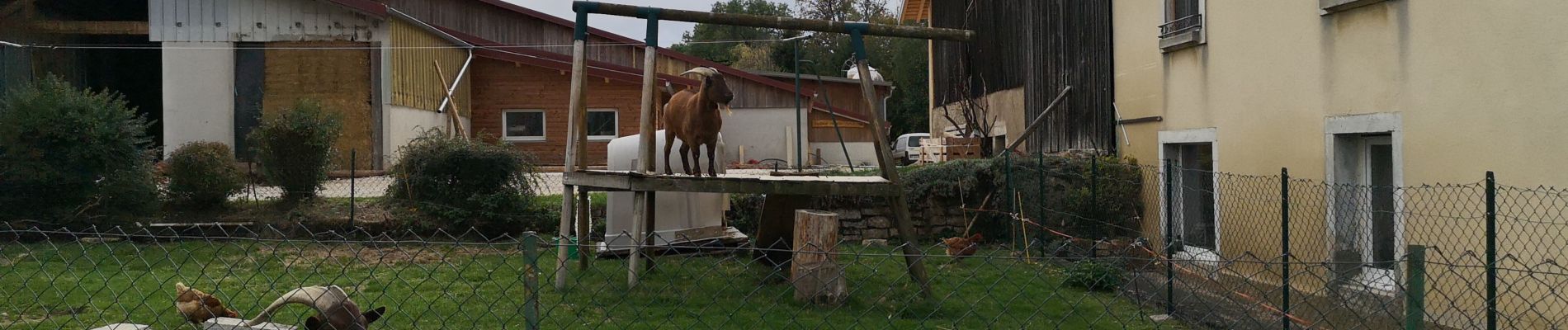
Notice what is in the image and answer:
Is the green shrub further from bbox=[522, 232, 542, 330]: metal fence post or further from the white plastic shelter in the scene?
bbox=[522, 232, 542, 330]: metal fence post

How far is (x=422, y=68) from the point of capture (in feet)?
75.4

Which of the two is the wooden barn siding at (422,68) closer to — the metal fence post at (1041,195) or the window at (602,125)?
the window at (602,125)

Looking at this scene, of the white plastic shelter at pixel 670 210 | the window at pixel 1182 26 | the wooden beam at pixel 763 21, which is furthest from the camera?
the white plastic shelter at pixel 670 210

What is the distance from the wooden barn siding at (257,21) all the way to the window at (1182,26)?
14.1 meters

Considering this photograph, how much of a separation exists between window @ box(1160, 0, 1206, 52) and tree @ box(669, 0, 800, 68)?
152 feet

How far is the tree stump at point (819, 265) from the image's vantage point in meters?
9.04

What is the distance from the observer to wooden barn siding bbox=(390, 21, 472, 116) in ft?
70.7

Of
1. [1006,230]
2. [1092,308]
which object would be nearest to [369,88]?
[1006,230]

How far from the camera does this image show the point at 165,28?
20938mm

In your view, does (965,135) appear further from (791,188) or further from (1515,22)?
(1515,22)

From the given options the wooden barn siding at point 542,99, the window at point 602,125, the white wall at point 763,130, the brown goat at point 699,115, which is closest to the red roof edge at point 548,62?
the wooden barn siding at point 542,99

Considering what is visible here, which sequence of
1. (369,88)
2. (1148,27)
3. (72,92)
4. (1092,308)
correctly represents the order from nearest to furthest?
(1092,308) < (1148,27) < (72,92) < (369,88)

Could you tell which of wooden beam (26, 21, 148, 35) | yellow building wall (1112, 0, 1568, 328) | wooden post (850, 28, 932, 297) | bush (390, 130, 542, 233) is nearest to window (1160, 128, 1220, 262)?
yellow building wall (1112, 0, 1568, 328)

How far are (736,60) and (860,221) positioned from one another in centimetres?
4642
